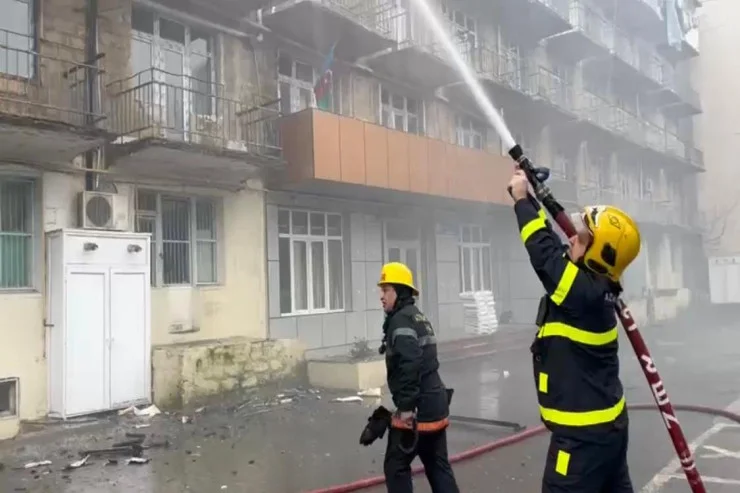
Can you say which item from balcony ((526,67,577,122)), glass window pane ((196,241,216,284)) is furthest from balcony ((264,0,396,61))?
balcony ((526,67,577,122))

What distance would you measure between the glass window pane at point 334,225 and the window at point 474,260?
5551 millimetres

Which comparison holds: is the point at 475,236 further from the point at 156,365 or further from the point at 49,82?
the point at 49,82

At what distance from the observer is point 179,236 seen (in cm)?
1168

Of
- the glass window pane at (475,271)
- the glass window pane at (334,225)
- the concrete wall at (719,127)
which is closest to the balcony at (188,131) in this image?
the glass window pane at (334,225)

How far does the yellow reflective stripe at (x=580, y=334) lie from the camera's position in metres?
2.91

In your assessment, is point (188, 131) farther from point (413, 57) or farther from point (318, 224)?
point (413, 57)

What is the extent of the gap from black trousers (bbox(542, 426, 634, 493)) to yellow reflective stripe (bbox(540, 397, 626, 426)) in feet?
0.20

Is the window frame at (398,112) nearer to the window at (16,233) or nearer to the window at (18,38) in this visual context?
the window at (18,38)

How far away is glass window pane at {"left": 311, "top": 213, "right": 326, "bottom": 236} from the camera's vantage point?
1447 cm

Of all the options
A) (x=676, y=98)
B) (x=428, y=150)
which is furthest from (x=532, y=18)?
(x=676, y=98)

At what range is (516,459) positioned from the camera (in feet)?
22.5

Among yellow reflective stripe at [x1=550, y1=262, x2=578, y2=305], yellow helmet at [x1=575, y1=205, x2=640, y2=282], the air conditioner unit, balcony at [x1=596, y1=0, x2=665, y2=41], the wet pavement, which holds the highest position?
balcony at [x1=596, y1=0, x2=665, y2=41]

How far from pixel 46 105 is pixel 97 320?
2968 millimetres

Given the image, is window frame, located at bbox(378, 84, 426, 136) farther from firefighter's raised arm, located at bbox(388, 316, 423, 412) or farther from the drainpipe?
firefighter's raised arm, located at bbox(388, 316, 423, 412)
